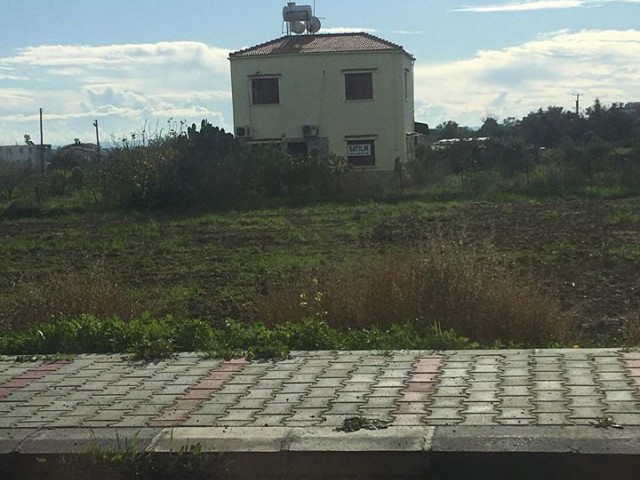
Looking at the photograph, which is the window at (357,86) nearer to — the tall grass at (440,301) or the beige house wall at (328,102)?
the beige house wall at (328,102)

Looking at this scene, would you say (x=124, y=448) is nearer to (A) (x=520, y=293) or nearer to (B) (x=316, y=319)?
(B) (x=316, y=319)

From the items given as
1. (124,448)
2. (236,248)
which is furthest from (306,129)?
(124,448)

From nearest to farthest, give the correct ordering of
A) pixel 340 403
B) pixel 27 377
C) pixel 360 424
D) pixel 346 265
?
pixel 360 424 < pixel 340 403 < pixel 27 377 < pixel 346 265

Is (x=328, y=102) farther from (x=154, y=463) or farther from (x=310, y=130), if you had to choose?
(x=154, y=463)

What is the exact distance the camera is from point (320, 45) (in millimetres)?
42312

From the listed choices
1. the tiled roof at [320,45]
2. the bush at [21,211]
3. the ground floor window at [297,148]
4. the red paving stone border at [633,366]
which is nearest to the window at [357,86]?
the tiled roof at [320,45]

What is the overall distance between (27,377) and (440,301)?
3762 millimetres

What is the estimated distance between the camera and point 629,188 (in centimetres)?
2886

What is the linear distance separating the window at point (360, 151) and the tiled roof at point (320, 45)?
4.48 m

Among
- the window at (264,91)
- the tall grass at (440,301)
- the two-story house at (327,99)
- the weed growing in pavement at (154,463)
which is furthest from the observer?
the window at (264,91)

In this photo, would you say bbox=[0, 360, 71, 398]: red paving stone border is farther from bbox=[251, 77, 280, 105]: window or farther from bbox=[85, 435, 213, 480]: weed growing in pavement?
bbox=[251, 77, 280, 105]: window

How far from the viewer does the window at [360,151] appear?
4162 cm

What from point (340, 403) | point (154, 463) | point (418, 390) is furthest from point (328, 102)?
point (154, 463)

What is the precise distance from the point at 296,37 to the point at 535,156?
51.2ft
